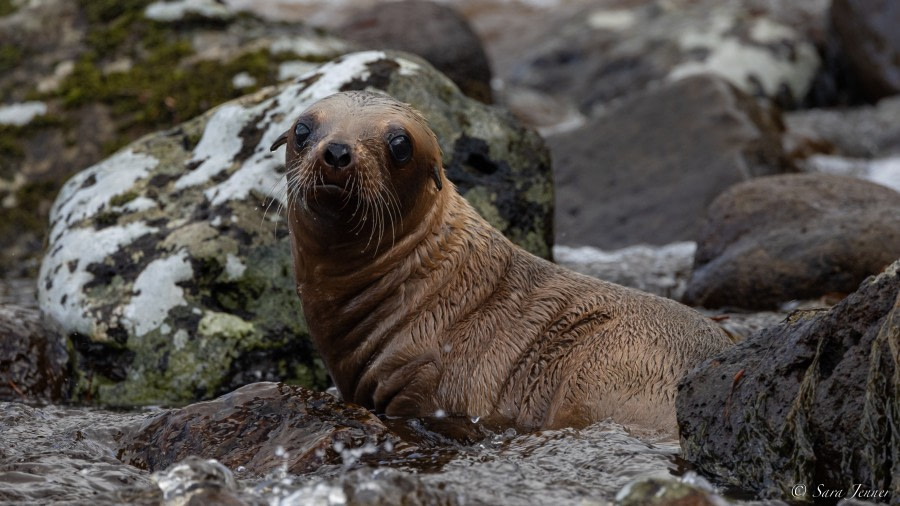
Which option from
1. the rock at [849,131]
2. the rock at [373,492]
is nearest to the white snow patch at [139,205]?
the rock at [373,492]

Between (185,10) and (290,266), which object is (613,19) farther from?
(290,266)

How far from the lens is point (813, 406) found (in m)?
5.14

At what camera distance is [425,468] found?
5.87 meters

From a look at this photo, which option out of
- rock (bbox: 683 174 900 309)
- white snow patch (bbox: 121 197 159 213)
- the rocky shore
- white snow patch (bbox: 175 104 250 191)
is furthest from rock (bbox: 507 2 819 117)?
white snow patch (bbox: 121 197 159 213)

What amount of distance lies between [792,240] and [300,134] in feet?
17.5

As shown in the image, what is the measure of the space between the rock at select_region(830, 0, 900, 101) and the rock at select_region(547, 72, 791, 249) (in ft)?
20.4

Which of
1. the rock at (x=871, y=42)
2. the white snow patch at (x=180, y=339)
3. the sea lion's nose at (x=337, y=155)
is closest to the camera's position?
the sea lion's nose at (x=337, y=155)

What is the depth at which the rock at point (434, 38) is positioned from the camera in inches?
671

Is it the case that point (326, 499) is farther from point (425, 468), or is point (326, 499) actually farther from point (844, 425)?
point (844, 425)

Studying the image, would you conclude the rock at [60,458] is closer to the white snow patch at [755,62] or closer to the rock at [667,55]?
the rock at [667,55]

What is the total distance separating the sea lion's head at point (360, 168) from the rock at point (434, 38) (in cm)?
953

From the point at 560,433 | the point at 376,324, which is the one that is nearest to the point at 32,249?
the point at 376,324

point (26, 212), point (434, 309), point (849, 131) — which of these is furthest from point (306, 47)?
point (849, 131)

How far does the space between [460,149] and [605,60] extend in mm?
16181
